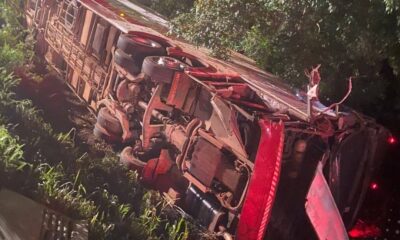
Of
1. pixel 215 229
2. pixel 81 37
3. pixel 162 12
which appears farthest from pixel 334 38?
pixel 162 12

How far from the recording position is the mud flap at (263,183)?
426 centimetres

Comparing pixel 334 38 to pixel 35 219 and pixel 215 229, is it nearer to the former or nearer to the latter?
pixel 215 229

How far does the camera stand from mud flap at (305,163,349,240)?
4039mm

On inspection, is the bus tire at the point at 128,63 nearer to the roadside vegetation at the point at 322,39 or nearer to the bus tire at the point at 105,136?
the roadside vegetation at the point at 322,39

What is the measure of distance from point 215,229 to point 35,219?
232cm

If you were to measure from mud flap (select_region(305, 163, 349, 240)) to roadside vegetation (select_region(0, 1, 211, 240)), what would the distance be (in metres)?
1.79

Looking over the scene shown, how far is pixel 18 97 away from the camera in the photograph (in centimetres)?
810

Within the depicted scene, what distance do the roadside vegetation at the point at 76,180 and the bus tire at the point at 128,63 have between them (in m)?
1.73

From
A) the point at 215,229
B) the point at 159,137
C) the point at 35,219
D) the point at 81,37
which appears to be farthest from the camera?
the point at 81,37

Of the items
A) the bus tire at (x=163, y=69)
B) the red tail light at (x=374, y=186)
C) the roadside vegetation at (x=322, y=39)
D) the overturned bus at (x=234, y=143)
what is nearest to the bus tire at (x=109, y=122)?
the overturned bus at (x=234, y=143)

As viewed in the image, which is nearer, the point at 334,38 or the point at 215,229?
the point at 215,229

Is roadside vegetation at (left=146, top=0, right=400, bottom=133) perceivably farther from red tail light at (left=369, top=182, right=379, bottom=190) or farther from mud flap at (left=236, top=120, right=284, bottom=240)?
mud flap at (left=236, top=120, right=284, bottom=240)

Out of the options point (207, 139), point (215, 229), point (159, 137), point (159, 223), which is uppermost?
point (207, 139)

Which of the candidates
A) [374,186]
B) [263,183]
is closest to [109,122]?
[263,183]
